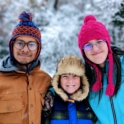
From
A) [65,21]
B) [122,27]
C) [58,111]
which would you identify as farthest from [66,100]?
[65,21]

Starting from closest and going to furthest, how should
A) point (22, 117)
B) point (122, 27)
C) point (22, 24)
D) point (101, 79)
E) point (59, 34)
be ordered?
1. point (22, 117)
2. point (101, 79)
3. point (22, 24)
4. point (122, 27)
5. point (59, 34)

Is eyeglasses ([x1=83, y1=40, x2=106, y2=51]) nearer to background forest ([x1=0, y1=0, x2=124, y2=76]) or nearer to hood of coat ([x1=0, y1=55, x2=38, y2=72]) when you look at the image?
hood of coat ([x1=0, y1=55, x2=38, y2=72])

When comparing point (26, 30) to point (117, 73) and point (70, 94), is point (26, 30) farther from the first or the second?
point (117, 73)

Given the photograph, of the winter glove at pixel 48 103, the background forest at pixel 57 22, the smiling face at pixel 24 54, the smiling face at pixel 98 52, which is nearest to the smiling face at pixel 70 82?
the winter glove at pixel 48 103

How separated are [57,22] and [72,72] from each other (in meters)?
5.73

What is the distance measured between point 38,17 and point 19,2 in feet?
2.96

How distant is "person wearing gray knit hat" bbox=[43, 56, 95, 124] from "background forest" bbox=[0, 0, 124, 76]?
4.87m

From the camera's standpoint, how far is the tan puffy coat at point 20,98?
238 cm

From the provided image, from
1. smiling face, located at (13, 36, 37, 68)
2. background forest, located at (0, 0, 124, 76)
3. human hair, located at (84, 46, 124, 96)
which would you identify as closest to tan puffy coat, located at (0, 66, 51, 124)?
smiling face, located at (13, 36, 37, 68)

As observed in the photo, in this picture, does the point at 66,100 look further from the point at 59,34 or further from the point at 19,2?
the point at 19,2

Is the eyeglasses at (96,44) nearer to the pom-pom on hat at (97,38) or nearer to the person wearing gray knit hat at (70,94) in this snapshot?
the pom-pom on hat at (97,38)

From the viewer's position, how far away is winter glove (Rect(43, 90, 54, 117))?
246 cm

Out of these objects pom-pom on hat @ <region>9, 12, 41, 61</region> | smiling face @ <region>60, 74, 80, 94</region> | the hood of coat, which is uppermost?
pom-pom on hat @ <region>9, 12, 41, 61</region>

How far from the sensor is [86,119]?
2.47 metres
